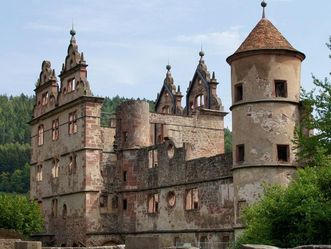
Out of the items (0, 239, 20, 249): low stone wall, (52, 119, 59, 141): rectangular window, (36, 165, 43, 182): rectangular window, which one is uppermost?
(52, 119, 59, 141): rectangular window

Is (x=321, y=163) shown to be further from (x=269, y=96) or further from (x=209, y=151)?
(x=209, y=151)

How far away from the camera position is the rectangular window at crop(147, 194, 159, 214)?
38.5 meters

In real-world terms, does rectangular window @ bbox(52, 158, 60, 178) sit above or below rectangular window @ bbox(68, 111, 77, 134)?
below

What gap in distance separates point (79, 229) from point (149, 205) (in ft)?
14.4

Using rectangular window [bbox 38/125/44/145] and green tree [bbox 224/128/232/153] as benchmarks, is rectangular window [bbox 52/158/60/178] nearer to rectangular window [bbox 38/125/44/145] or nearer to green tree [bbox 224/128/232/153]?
rectangular window [bbox 38/125/44/145]

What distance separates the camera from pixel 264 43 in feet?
96.4

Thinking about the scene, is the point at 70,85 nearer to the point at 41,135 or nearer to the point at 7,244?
the point at 41,135

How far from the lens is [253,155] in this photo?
95.0 ft

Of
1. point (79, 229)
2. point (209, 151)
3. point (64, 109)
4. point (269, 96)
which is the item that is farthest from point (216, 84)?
point (269, 96)

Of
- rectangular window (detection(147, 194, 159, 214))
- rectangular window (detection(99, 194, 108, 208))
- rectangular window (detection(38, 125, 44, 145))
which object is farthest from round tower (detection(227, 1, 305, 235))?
rectangular window (detection(38, 125, 44, 145))

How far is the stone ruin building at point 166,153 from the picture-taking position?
29.3m

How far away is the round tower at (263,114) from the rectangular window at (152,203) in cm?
936

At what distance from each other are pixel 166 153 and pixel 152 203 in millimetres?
3590

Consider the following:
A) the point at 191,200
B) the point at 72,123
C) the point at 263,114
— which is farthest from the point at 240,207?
the point at 72,123
